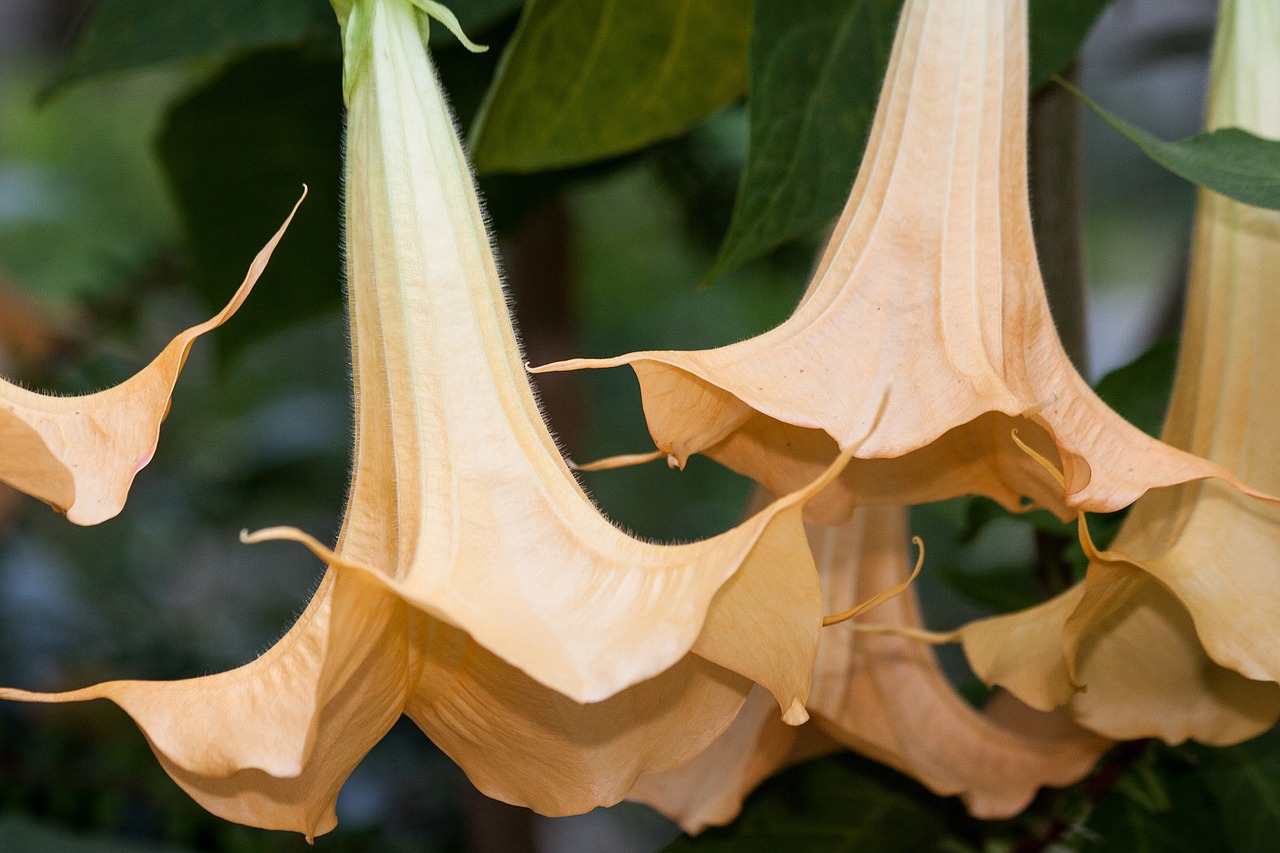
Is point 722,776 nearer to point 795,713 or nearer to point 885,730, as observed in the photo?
point 885,730

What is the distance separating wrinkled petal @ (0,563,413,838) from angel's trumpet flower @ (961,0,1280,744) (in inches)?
7.0

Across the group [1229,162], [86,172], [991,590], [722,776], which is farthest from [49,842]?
[86,172]

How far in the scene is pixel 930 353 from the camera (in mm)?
323

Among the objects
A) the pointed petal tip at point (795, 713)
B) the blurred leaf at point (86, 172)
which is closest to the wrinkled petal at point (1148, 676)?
the pointed petal tip at point (795, 713)

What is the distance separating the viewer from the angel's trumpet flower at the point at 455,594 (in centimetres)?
27

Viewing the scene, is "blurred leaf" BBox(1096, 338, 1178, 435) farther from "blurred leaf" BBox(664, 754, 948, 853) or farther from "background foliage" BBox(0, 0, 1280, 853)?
"blurred leaf" BBox(664, 754, 948, 853)

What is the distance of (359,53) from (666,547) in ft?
0.53

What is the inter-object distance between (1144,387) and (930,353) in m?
0.24

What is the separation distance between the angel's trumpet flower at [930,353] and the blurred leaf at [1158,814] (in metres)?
0.21

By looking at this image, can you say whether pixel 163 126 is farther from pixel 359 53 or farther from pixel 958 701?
pixel 958 701

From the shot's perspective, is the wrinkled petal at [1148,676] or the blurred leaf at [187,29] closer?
the wrinkled petal at [1148,676]

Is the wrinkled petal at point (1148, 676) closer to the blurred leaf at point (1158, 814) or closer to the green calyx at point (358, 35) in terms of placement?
the blurred leaf at point (1158, 814)

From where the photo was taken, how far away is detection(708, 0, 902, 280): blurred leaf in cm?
44

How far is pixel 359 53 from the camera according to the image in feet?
1.12
